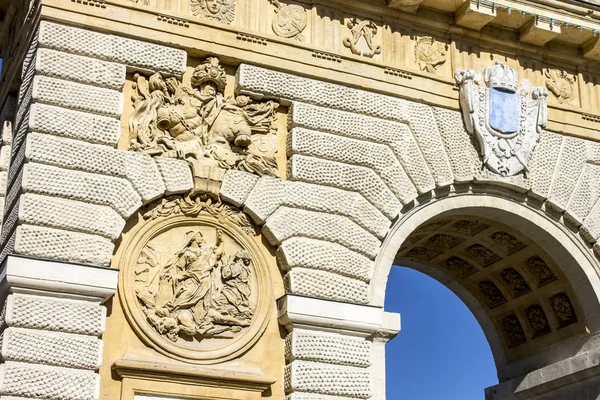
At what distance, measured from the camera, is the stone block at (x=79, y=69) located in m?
10.8

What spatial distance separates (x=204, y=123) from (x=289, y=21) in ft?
6.03

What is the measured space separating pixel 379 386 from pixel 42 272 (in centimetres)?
401

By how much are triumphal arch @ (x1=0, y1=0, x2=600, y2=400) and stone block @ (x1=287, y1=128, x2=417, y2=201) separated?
0.03 meters

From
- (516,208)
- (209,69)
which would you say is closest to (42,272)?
(209,69)

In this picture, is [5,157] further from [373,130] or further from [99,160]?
[373,130]

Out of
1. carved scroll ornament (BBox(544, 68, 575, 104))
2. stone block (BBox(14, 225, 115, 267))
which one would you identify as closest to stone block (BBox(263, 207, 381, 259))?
stone block (BBox(14, 225, 115, 267))

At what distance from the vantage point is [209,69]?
11.6 metres

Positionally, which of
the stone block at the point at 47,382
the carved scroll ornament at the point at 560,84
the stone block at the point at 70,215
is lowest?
the stone block at the point at 47,382

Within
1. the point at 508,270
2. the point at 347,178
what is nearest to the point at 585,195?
the point at 508,270

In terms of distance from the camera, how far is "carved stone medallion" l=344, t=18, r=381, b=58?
494 inches

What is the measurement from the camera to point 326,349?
36.2 ft

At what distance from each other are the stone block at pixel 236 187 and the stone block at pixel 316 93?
42.6 inches

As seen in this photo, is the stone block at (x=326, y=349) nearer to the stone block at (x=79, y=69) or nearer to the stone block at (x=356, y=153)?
the stone block at (x=356, y=153)

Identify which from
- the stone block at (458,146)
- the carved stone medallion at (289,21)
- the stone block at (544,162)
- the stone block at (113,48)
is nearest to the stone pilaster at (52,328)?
the stone block at (113,48)
